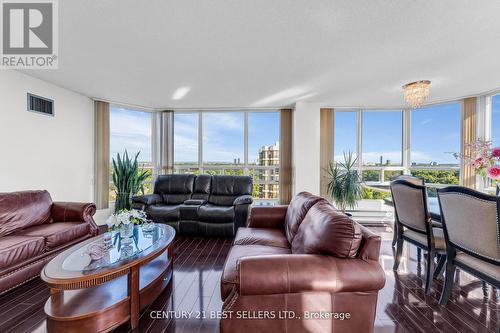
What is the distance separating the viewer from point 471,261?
1.68m

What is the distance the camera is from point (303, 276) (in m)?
1.26

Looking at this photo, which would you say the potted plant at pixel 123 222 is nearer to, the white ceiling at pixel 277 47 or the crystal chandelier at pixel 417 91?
the white ceiling at pixel 277 47

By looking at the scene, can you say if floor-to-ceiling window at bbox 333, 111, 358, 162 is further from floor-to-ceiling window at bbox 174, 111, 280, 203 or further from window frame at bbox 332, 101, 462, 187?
floor-to-ceiling window at bbox 174, 111, 280, 203

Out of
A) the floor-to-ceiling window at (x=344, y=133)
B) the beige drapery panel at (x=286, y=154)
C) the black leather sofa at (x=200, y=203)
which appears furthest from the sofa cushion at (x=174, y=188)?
the floor-to-ceiling window at (x=344, y=133)

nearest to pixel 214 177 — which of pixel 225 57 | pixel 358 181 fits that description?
pixel 225 57

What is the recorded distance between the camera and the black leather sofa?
140 inches

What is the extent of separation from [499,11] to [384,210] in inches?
148

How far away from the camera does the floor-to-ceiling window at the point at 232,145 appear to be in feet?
16.3

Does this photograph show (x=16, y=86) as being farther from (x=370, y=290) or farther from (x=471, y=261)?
(x=471, y=261)

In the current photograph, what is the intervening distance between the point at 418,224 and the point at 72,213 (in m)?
4.19

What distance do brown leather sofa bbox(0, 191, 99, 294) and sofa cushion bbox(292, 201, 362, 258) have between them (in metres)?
2.65

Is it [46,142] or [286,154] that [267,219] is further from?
[46,142]

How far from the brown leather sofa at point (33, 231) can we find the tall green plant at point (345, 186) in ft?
13.2

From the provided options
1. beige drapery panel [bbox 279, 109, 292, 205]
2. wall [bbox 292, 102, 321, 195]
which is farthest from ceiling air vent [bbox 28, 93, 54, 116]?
wall [bbox 292, 102, 321, 195]
